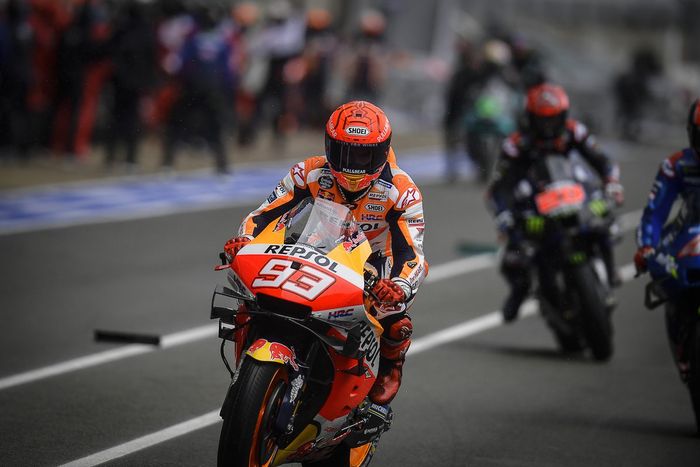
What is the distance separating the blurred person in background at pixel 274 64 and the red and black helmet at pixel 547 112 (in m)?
14.2

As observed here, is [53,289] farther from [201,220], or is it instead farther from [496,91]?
[496,91]

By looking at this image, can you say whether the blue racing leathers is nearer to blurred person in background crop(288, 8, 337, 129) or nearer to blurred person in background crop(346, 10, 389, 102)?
blurred person in background crop(288, 8, 337, 129)

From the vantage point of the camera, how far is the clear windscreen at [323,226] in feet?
20.7

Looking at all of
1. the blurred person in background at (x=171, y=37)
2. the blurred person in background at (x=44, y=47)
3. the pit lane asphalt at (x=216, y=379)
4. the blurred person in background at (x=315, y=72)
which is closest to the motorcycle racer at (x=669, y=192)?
the pit lane asphalt at (x=216, y=379)

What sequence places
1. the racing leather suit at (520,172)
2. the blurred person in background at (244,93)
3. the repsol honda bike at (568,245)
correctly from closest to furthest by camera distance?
the repsol honda bike at (568,245), the racing leather suit at (520,172), the blurred person in background at (244,93)

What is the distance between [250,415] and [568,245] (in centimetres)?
529

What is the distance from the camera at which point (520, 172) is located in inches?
436

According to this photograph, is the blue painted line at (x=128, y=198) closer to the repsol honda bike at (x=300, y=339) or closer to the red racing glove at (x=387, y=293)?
the repsol honda bike at (x=300, y=339)

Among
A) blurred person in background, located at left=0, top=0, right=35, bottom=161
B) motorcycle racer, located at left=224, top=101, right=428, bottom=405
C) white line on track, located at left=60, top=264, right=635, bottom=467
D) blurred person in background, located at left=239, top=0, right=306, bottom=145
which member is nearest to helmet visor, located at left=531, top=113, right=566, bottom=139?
white line on track, located at left=60, top=264, right=635, bottom=467

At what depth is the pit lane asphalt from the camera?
308 inches

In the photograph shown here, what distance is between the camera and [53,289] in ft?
41.4

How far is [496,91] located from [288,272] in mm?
16989

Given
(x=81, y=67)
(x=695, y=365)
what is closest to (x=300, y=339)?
(x=695, y=365)

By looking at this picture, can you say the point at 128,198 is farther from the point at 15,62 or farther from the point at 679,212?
the point at 679,212
